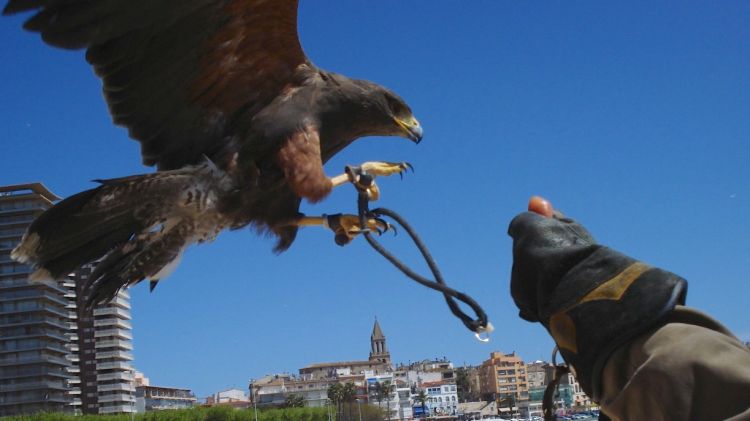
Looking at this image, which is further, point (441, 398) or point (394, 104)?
point (441, 398)

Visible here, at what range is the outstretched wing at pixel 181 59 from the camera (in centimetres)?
367

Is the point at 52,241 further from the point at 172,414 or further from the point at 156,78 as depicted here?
the point at 172,414

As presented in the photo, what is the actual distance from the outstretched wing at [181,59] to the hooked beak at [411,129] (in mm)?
682

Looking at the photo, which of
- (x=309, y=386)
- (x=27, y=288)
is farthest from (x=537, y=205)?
(x=309, y=386)

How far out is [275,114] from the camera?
4.15 meters

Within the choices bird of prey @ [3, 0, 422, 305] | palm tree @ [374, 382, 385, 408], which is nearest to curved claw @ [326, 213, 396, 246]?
bird of prey @ [3, 0, 422, 305]

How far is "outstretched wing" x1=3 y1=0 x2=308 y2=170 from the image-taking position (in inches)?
144

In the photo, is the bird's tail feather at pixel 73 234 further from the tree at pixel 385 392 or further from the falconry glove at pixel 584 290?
the tree at pixel 385 392

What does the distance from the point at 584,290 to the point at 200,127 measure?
3.27 metres

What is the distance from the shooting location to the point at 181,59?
406 centimetres

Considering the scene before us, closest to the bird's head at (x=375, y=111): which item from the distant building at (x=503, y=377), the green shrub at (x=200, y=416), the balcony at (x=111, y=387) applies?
the green shrub at (x=200, y=416)

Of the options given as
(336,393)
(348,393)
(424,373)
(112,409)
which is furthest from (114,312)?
(424,373)

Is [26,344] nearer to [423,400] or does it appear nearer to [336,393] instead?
[336,393]

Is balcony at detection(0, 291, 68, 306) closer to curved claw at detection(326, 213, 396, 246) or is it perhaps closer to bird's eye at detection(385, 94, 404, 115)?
bird's eye at detection(385, 94, 404, 115)
